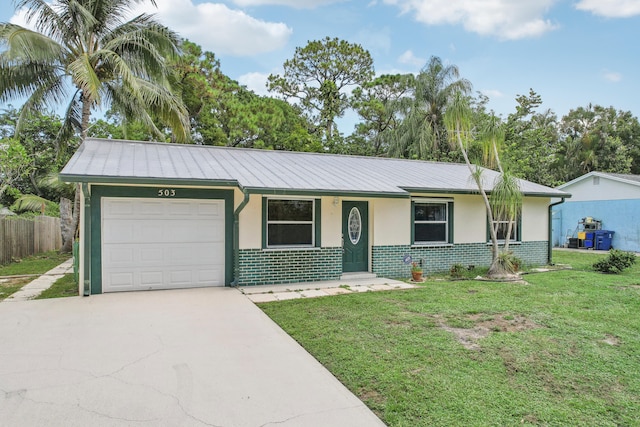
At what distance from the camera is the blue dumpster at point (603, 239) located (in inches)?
717

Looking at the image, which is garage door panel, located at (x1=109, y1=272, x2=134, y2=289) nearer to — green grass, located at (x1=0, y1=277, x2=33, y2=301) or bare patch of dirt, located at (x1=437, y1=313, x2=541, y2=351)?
green grass, located at (x1=0, y1=277, x2=33, y2=301)

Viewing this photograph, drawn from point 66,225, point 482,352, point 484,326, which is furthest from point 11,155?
point 482,352

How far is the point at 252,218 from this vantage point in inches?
348

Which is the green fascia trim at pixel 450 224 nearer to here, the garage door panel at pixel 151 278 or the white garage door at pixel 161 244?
the white garage door at pixel 161 244

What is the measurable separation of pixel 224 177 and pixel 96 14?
25.8 feet

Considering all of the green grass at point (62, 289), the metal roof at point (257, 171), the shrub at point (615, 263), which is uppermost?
the metal roof at point (257, 171)

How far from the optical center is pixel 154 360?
4398 millimetres

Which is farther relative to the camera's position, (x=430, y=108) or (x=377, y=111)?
(x=377, y=111)

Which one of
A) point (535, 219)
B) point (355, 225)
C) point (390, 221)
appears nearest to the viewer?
point (355, 225)

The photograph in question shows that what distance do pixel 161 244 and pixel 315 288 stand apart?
342 centimetres

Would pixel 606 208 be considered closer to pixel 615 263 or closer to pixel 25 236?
pixel 615 263

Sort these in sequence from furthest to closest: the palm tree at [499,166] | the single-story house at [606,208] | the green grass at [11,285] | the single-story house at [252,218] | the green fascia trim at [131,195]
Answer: the single-story house at [606,208] < the palm tree at [499,166] < the green grass at [11,285] < the single-story house at [252,218] < the green fascia trim at [131,195]

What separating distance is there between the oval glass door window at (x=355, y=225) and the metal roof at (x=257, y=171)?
845mm

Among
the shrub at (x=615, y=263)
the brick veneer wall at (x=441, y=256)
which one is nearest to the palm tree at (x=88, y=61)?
the brick veneer wall at (x=441, y=256)
